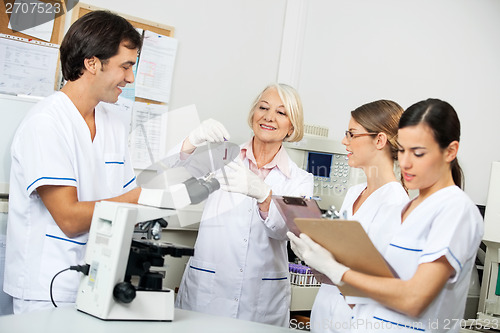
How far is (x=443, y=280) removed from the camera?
1.32m

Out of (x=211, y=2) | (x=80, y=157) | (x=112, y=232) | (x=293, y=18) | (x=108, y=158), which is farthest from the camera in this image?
(x=293, y=18)

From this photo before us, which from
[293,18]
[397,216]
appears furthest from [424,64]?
[397,216]

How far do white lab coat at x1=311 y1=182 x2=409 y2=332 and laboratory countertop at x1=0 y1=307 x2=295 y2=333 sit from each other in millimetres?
245

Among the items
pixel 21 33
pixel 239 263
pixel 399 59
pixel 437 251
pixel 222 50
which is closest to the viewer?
pixel 437 251

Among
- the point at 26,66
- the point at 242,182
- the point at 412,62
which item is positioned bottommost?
the point at 242,182

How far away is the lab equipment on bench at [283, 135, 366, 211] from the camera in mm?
2648

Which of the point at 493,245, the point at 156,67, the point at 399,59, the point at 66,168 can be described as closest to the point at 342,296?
the point at 66,168

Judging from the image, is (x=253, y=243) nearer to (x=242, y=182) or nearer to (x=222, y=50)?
(x=242, y=182)

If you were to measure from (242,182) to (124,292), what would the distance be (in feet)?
2.02

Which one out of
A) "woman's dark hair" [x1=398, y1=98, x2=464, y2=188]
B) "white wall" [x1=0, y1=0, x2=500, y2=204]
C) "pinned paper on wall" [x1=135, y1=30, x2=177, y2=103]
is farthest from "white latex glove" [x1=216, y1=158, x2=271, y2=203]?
"white wall" [x1=0, y1=0, x2=500, y2=204]

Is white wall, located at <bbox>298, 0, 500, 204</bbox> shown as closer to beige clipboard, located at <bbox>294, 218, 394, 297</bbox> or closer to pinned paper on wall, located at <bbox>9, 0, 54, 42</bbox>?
pinned paper on wall, located at <bbox>9, 0, 54, 42</bbox>

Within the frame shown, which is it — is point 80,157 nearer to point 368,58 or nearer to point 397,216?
point 397,216

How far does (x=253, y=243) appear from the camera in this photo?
215cm

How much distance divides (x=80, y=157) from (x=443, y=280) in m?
1.07
